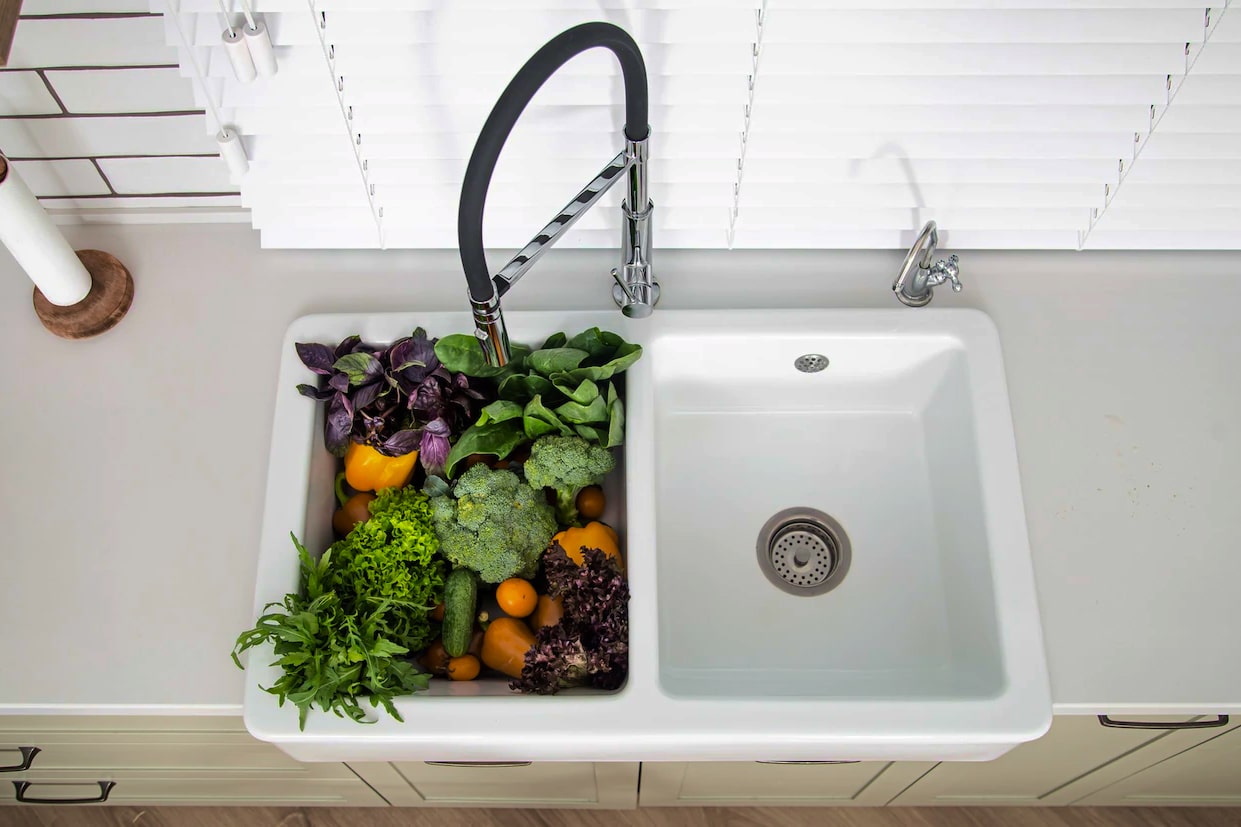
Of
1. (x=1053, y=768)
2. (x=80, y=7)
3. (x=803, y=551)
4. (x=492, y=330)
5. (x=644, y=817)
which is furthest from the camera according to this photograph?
(x=644, y=817)

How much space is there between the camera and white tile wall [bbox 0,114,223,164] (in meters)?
1.14

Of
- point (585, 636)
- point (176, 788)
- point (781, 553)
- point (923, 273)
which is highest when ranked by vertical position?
point (923, 273)

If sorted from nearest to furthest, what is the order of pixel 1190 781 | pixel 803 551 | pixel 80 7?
pixel 80 7, pixel 803 551, pixel 1190 781

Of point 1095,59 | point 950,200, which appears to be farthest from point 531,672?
point 1095,59

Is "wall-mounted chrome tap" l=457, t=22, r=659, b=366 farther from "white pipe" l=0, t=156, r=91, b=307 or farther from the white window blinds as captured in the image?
"white pipe" l=0, t=156, r=91, b=307

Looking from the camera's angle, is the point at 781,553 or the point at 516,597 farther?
the point at 781,553

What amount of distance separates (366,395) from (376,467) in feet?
0.29

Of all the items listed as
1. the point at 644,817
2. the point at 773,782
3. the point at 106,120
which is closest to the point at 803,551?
the point at 773,782

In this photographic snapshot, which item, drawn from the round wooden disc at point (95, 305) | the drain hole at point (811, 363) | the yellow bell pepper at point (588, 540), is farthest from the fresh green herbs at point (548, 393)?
the round wooden disc at point (95, 305)

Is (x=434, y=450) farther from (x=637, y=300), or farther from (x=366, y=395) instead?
(x=637, y=300)

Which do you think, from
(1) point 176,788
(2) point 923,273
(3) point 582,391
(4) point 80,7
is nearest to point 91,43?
(4) point 80,7

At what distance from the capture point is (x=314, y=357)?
3.66 feet

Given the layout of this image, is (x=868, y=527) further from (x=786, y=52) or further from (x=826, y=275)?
(x=786, y=52)

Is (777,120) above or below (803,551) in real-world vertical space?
above
